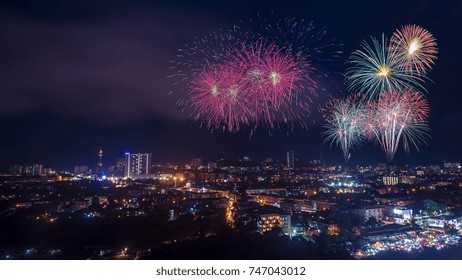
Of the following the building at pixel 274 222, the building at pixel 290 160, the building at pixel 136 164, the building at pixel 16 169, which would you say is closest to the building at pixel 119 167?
the building at pixel 136 164

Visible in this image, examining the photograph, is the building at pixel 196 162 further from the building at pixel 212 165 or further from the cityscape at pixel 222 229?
the cityscape at pixel 222 229

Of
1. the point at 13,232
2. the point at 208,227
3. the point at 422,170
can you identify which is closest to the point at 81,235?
the point at 13,232

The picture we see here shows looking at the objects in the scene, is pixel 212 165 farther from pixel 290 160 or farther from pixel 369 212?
pixel 369 212

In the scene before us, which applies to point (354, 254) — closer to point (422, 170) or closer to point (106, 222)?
point (106, 222)

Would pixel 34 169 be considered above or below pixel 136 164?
below

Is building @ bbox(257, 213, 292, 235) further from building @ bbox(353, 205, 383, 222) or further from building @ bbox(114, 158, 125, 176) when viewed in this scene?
building @ bbox(114, 158, 125, 176)

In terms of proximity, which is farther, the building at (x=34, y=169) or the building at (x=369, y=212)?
the building at (x=34, y=169)

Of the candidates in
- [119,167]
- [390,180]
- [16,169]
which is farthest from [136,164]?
[390,180]
